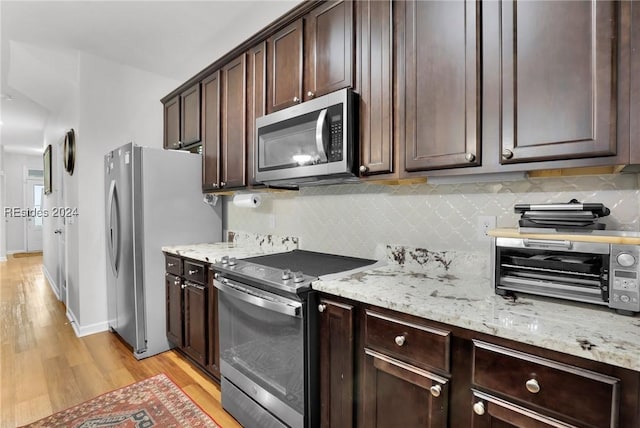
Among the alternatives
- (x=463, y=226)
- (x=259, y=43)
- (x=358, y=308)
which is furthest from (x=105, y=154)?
(x=463, y=226)

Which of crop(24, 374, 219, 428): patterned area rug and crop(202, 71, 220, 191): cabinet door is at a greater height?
crop(202, 71, 220, 191): cabinet door

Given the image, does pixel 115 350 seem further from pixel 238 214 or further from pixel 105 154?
pixel 105 154

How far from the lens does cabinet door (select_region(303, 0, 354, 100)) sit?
5.52 feet

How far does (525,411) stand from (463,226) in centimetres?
87

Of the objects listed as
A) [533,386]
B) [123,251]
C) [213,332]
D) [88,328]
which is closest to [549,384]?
[533,386]

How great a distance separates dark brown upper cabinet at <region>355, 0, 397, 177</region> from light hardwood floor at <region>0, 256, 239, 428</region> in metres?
1.79

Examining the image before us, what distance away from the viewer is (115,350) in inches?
112

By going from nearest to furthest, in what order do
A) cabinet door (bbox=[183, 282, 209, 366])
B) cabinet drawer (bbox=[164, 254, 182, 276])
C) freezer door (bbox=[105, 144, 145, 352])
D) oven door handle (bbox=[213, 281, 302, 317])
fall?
oven door handle (bbox=[213, 281, 302, 317])
cabinet door (bbox=[183, 282, 209, 366])
cabinet drawer (bbox=[164, 254, 182, 276])
freezer door (bbox=[105, 144, 145, 352])

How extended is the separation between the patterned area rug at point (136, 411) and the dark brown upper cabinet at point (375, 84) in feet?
5.94

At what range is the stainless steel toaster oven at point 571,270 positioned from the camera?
3.09ft

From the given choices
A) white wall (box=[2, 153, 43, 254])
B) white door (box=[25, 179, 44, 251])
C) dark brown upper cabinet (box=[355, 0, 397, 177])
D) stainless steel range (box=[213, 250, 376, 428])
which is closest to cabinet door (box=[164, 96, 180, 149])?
stainless steel range (box=[213, 250, 376, 428])

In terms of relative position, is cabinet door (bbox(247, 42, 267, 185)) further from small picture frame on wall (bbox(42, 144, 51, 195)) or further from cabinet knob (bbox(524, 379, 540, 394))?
small picture frame on wall (bbox(42, 144, 51, 195))

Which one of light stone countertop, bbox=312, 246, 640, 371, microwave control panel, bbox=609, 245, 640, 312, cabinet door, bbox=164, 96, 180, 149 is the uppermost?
cabinet door, bbox=164, 96, 180, 149

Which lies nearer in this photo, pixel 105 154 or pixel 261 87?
pixel 261 87
